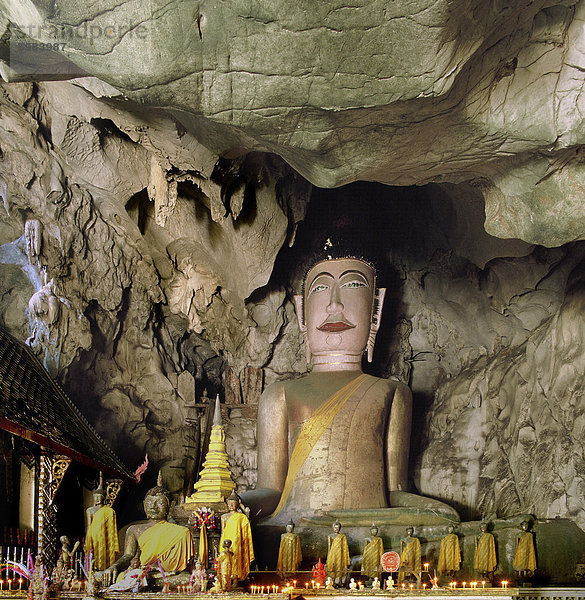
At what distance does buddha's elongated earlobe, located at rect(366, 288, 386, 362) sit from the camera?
891 centimetres

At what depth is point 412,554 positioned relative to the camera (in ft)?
21.4

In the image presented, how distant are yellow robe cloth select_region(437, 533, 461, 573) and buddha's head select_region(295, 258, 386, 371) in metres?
2.61

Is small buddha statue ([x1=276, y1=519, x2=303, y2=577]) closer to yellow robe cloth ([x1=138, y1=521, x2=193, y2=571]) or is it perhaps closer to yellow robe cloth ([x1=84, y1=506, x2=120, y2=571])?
yellow robe cloth ([x1=138, y1=521, x2=193, y2=571])

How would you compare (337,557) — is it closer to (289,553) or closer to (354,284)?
(289,553)

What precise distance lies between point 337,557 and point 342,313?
9.82 ft

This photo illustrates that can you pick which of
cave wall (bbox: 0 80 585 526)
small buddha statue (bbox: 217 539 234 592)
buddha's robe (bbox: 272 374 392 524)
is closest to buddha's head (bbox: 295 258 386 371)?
buddha's robe (bbox: 272 374 392 524)

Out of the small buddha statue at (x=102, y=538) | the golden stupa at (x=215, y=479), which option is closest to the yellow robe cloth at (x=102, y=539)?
the small buddha statue at (x=102, y=538)

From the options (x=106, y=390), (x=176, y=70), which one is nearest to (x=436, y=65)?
(x=176, y=70)

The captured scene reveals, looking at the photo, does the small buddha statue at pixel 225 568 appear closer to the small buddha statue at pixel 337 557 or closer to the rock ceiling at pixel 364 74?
the small buddha statue at pixel 337 557

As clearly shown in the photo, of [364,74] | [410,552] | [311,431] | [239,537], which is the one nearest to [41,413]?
[239,537]

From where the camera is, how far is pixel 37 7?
4590 millimetres

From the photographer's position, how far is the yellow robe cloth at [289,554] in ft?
21.7

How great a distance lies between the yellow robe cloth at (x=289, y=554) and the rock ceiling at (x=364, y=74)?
287 cm

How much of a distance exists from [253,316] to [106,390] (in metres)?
1.86
